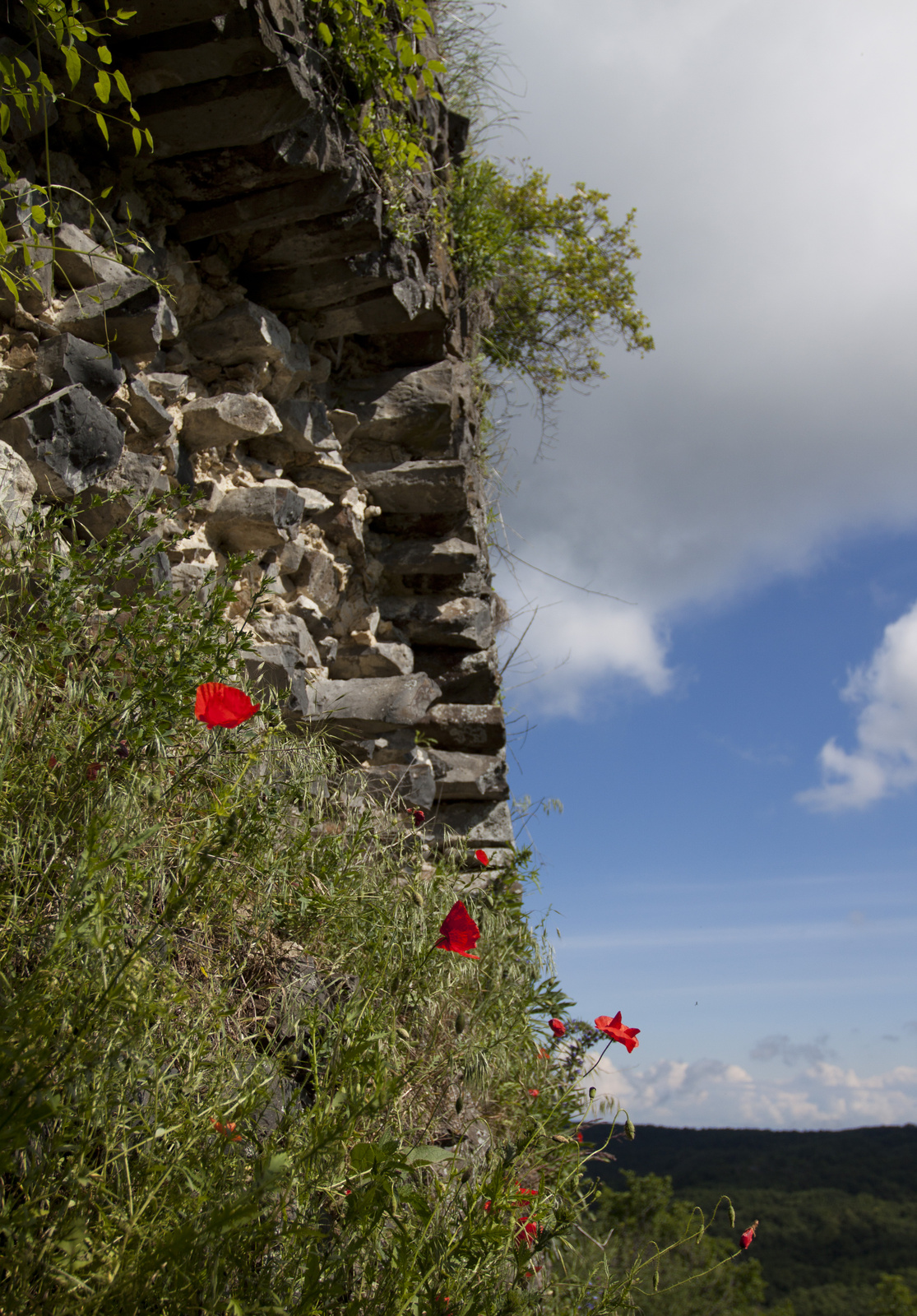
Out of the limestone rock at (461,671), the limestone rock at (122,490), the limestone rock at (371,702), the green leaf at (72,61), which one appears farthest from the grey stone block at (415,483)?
the green leaf at (72,61)

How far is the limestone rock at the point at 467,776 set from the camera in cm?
414

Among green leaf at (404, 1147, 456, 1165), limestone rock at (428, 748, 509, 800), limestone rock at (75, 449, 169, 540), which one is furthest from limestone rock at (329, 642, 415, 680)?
green leaf at (404, 1147, 456, 1165)

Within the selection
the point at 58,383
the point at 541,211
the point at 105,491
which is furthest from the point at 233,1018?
the point at 541,211

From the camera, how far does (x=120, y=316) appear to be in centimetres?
281

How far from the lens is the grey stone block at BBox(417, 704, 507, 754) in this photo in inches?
169

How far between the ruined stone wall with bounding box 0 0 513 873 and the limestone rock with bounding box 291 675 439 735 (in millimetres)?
12

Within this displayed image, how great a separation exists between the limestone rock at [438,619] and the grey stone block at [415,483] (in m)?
0.55

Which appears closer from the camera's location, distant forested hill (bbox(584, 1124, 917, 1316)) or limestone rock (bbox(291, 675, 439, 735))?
limestone rock (bbox(291, 675, 439, 735))

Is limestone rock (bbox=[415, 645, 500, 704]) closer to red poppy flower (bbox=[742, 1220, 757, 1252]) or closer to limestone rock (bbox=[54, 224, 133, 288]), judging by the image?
limestone rock (bbox=[54, 224, 133, 288])

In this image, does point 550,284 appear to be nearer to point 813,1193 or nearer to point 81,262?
point 81,262

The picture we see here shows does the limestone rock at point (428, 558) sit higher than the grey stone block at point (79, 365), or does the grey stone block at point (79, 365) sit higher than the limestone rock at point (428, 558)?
the limestone rock at point (428, 558)

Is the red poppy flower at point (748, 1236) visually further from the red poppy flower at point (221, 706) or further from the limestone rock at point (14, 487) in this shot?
the limestone rock at point (14, 487)

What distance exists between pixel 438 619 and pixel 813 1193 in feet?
91.3

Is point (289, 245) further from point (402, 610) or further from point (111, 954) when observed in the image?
point (111, 954)
